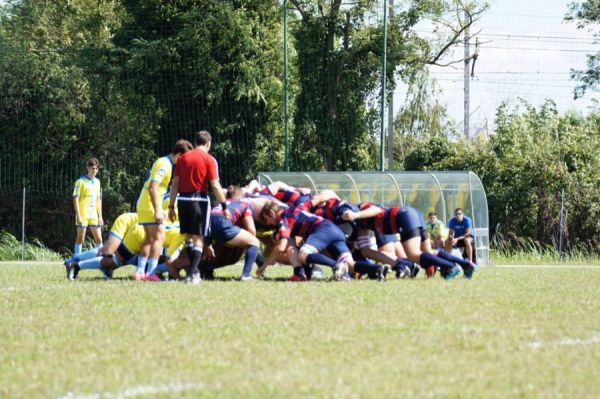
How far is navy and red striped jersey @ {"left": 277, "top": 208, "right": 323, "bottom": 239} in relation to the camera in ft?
47.5

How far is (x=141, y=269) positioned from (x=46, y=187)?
2320cm

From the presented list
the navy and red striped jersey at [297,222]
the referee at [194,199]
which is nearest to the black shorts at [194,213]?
the referee at [194,199]

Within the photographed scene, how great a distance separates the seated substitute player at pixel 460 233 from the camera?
915 inches

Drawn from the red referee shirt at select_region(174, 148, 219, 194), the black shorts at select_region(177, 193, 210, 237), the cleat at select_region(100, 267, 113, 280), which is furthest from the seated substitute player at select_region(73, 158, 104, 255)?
the black shorts at select_region(177, 193, 210, 237)

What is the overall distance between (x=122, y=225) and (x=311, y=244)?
9.37ft

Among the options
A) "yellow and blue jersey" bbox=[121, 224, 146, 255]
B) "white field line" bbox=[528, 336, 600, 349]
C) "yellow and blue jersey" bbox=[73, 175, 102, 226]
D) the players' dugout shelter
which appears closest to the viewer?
"white field line" bbox=[528, 336, 600, 349]

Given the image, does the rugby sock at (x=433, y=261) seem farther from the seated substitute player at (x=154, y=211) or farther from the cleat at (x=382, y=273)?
the seated substitute player at (x=154, y=211)

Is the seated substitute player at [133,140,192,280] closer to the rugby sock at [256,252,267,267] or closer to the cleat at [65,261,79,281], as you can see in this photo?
the cleat at [65,261,79,281]

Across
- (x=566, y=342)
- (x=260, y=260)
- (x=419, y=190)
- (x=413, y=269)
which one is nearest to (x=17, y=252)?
(x=419, y=190)

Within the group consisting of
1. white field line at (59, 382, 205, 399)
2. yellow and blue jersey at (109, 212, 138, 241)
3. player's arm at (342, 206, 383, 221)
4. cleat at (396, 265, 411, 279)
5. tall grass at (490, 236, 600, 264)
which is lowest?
tall grass at (490, 236, 600, 264)

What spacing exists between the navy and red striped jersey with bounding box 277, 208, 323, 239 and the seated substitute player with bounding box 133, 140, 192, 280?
5.34 feet

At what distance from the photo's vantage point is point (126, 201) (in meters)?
35.9

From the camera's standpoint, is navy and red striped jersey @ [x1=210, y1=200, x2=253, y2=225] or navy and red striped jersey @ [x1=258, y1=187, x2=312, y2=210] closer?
navy and red striped jersey @ [x1=210, y1=200, x2=253, y2=225]

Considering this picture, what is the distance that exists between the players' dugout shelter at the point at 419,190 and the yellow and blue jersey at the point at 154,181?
9872mm
